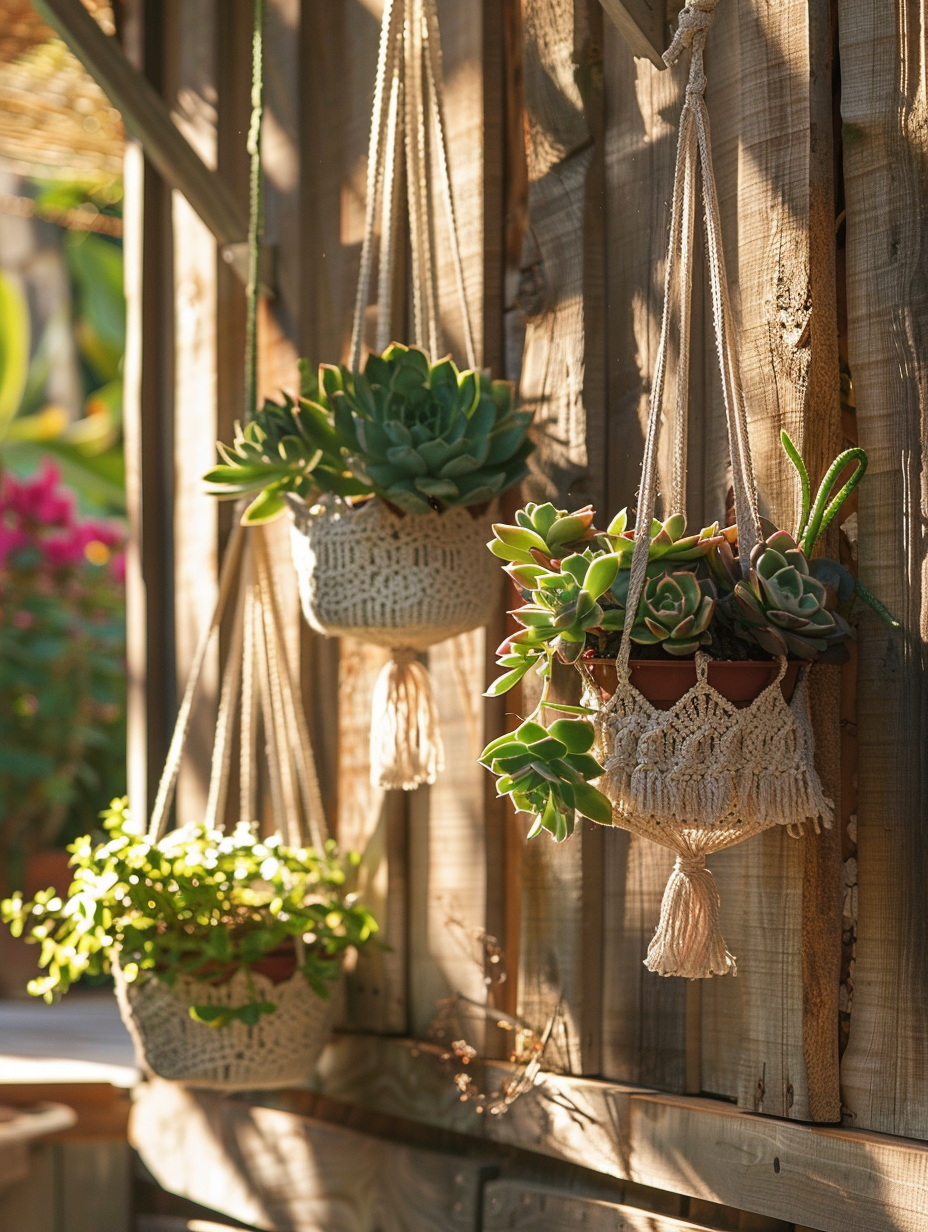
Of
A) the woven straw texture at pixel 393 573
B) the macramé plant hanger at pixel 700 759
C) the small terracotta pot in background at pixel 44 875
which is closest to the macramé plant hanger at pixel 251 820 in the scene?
the woven straw texture at pixel 393 573

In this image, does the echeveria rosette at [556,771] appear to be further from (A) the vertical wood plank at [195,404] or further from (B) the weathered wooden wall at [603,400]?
(A) the vertical wood plank at [195,404]

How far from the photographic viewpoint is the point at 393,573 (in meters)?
1.38

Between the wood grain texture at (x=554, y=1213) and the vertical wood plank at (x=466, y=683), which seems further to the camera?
the vertical wood plank at (x=466, y=683)

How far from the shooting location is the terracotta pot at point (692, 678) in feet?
3.47

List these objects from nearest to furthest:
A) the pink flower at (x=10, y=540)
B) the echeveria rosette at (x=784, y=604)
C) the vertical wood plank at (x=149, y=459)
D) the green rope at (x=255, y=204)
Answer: the echeveria rosette at (x=784, y=604), the green rope at (x=255, y=204), the vertical wood plank at (x=149, y=459), the pink flower at (x=10, y=540)

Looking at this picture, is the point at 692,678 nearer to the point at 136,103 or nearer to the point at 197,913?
the point at 197,913

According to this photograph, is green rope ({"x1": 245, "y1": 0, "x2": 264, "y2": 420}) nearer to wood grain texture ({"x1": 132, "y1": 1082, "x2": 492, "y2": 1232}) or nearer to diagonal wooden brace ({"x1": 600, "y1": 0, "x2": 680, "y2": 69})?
diagonal wooden brace ({"x1": 600, "y1": 0, "x2": 680, "y2": 69})

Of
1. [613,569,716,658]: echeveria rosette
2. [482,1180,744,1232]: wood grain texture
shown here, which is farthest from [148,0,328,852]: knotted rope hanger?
[613,569,716,658]: echeveria rosette

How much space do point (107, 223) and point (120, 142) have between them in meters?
0.66

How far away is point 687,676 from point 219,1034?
0.82 m

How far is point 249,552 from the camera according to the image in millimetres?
1765

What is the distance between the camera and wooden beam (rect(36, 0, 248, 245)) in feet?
5.91

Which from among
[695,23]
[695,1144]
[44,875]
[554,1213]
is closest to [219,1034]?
[554,1213]

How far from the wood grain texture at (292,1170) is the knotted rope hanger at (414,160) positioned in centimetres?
99
